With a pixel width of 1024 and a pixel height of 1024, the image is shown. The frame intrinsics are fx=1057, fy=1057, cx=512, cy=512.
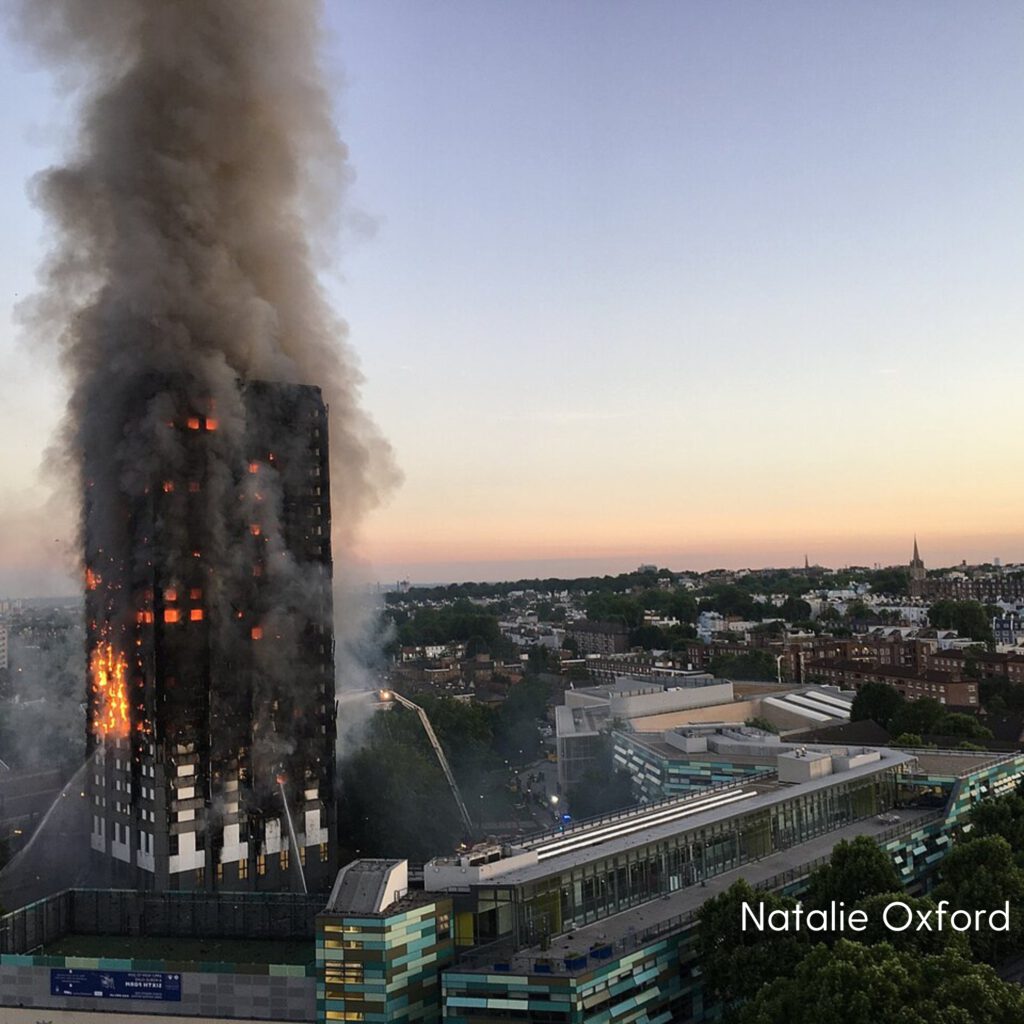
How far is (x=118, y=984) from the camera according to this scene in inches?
1436

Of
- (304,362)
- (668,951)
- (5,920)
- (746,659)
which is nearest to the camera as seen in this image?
(668,951)

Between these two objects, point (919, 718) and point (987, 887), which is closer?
point (987, 887)

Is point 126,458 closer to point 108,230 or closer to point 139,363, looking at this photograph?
point 139,363

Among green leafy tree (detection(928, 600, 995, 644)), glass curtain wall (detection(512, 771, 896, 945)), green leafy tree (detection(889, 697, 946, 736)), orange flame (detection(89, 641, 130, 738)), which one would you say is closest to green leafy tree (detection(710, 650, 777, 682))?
green leafy tree (detection(889, 697, 946, 736))

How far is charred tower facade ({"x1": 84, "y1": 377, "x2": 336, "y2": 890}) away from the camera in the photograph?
54.7m

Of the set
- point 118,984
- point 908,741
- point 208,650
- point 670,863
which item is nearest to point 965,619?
point 908,741

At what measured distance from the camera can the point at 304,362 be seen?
6531 cm

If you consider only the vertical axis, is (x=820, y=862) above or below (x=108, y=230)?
below

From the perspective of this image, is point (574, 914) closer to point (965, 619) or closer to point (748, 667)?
point (748, 667)

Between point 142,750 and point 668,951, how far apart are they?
31.5 m

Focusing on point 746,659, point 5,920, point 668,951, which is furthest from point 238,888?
point 746,659

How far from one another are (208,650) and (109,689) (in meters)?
6.65

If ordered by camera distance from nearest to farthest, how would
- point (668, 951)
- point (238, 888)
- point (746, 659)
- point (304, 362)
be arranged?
point (668, 951)
point (238, 888)
point (304, 362)
point (746, 659)

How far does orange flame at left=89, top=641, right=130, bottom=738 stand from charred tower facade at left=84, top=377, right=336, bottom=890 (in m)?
0.12
